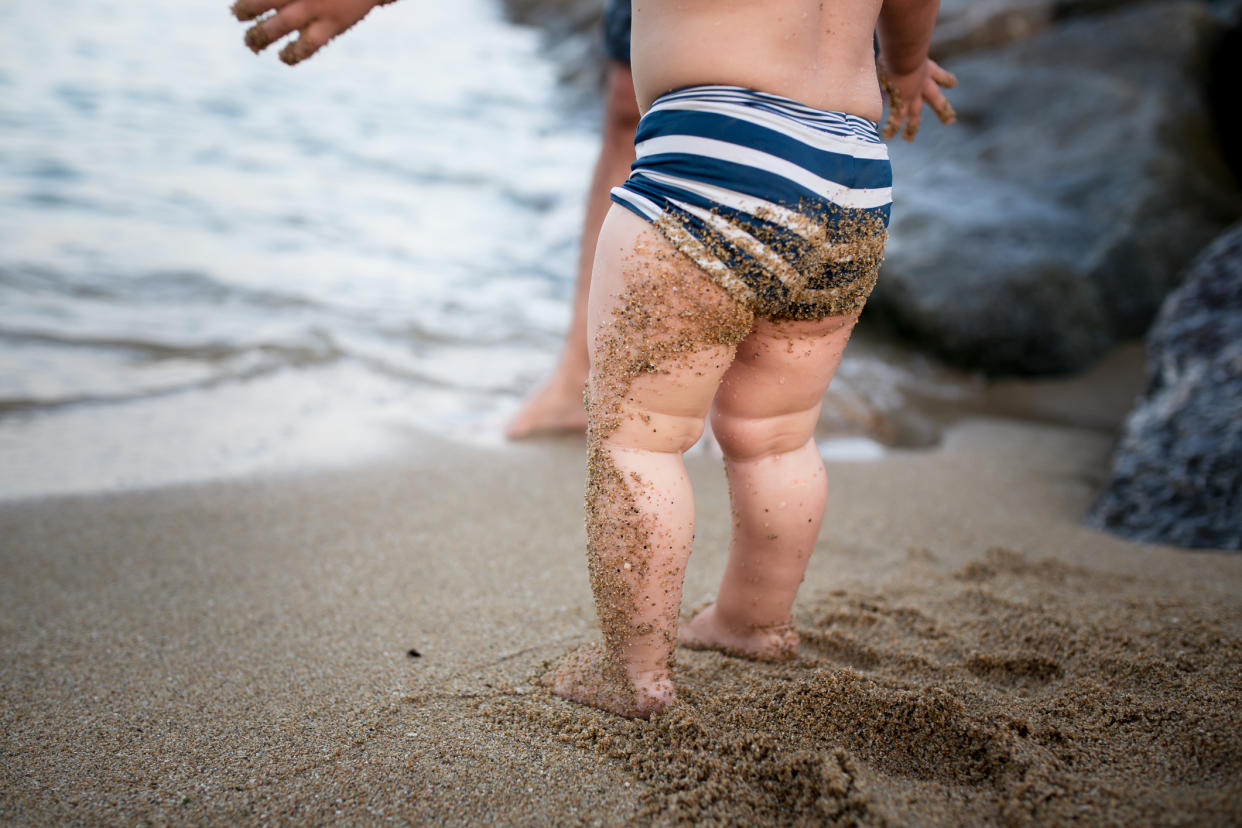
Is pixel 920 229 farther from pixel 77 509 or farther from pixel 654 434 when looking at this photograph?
pixel 77 509

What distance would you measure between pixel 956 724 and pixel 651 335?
0.68 m

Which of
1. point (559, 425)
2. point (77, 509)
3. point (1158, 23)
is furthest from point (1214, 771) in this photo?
point (1158, 23)

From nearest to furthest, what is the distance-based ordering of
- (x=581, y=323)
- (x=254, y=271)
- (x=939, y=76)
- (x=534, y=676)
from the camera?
(x=534, y=676), (x=939, y=76), (x=581, y=323), (x=254, y=271)

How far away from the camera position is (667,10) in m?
1.12

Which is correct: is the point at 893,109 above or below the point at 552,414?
above

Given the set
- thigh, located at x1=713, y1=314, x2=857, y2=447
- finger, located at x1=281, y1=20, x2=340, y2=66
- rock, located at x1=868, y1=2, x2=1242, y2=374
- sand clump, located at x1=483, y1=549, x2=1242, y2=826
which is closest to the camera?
sand clump, located at x1=483, y1=549, x2=1242, y2=826

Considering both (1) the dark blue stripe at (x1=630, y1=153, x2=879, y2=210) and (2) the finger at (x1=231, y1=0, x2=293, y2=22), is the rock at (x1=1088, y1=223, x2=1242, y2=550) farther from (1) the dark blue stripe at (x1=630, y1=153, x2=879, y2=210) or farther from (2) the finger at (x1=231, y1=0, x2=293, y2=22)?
(2) the finger at (x1=231, y1=0, x2=293, y2=22)

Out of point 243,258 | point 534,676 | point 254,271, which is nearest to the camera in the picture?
point 534,676

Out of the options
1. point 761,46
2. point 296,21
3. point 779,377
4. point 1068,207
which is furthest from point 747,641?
point 1068,207

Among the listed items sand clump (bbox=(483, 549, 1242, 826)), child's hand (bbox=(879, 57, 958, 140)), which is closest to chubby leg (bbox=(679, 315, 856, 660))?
sand clump (bbox=(483, 549, 1242, 826))

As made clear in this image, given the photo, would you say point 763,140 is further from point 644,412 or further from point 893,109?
point 893,109

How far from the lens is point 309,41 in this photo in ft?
3.67

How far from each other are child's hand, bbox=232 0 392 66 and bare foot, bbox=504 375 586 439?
1651 millimetres

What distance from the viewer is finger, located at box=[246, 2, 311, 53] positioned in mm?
1113
